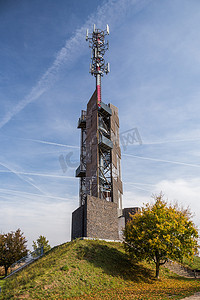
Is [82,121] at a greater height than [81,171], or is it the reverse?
[82,121]

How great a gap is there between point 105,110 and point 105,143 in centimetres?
664

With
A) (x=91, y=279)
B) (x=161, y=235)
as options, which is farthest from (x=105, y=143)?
(x=91, y=279)

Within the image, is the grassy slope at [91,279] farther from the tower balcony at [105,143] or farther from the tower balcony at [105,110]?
the tower balcony at [105,110]

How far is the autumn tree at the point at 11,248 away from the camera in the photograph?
32166 mm

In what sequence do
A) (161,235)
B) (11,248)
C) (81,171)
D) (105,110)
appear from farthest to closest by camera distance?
(81,171) < (105,110) < (11,248) < (161,235)

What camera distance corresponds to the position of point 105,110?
38.3 m

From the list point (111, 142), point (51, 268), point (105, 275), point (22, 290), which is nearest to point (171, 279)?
point (105, 275)

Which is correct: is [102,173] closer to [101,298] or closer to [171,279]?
[171,279]

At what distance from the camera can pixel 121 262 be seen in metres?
21.3

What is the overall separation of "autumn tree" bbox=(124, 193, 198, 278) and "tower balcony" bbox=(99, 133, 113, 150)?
1529cm

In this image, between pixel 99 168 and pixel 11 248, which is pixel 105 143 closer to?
pixel 99 168

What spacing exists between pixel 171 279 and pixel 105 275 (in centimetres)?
781

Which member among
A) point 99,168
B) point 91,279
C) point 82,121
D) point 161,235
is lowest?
point 91,279

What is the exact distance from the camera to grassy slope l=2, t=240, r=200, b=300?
14.2 metres
